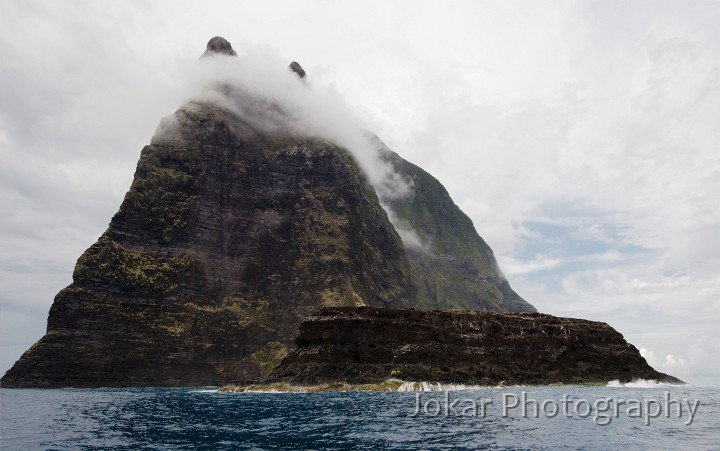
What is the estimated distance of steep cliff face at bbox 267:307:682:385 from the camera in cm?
11612

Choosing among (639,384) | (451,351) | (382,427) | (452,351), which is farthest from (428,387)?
(382,427)

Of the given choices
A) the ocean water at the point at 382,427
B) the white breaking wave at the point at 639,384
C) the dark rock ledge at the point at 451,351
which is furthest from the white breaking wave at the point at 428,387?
the white breaking wave at the point at 639,384

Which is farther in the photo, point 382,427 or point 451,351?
point 451,351

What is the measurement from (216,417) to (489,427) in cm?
3136

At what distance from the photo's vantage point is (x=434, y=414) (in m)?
60.5

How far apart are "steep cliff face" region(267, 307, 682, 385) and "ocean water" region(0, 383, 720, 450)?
134ft

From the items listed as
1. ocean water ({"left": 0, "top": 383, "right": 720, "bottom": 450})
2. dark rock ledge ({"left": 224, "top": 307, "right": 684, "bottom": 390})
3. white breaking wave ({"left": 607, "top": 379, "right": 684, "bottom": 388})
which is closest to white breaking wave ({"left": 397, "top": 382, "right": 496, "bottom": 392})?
dark rock ledge ({"left": 224, "top": 307, "right": 684, "bottom": 390})

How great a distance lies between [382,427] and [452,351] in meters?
76.4

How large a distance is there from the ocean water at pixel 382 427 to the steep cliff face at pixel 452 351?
134ft

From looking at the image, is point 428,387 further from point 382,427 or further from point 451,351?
point 382,427

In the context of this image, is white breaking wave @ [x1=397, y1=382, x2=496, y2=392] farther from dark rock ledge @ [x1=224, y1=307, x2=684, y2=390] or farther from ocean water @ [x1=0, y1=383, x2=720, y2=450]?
ocean water @ [x1=0, y1=383, x2=720, y2=450]

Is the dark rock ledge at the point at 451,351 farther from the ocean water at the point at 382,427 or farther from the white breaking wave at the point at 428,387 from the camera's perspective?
the ocean water at the point at 382,427

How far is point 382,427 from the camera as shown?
49656 millimetres

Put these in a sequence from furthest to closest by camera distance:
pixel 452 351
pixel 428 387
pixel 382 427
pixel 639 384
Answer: pixel 639 384, pixel 452 351, pixel 428 387, pixel 382 427
